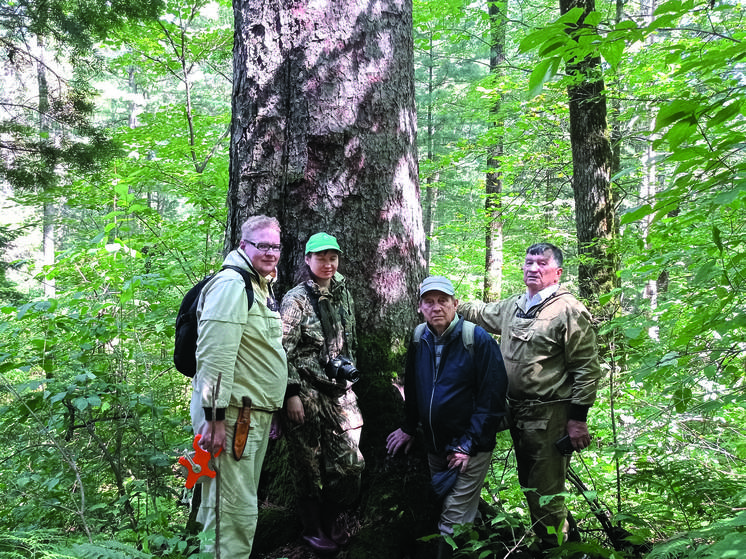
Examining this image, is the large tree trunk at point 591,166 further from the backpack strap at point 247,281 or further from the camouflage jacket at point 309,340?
the backpack strap at point 247,281

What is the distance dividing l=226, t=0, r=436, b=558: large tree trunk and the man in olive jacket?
0.81 metres

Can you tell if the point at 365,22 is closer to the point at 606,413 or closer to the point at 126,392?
the point at 126,392

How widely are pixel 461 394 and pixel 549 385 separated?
27.9 inches

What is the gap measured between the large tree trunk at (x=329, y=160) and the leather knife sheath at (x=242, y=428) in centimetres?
87

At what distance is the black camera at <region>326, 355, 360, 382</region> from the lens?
10.00 feet

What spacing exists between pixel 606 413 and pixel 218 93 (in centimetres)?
2442

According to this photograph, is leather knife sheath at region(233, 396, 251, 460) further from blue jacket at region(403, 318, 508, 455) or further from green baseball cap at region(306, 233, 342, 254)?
blue jacket at region(403, 318, 508, 455)

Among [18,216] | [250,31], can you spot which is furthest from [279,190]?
[18,216]

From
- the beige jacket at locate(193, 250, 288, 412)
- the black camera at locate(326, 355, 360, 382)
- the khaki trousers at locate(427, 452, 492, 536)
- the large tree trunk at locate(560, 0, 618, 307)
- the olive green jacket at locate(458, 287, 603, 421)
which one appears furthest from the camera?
the large tree trunk at locate(560, 0, 618, 307)

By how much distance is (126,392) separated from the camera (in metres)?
3.74

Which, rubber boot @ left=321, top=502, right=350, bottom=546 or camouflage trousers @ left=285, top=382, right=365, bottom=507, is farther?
rubber boot @ left=321, top=502, right=350, bottom=546

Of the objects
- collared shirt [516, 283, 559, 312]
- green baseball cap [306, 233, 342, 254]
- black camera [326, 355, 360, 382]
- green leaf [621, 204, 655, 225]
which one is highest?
green leaf [621, 204, 655, 225]

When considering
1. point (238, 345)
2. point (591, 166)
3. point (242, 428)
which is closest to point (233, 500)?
point (242, 428)

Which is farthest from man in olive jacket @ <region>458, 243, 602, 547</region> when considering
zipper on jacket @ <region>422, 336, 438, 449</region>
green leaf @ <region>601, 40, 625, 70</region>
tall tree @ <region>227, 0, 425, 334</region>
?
green leaf @ <region>601, 40, 625, 70</region>
